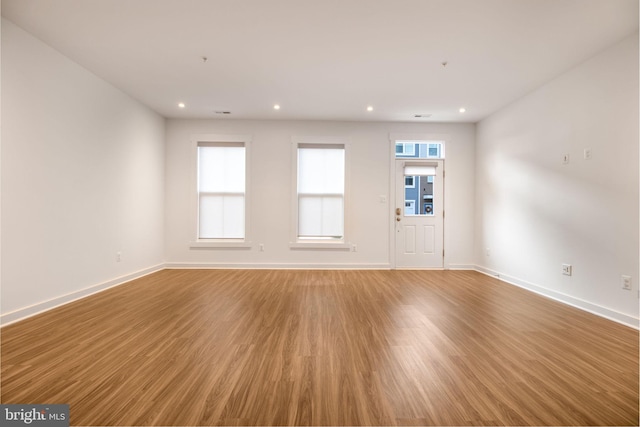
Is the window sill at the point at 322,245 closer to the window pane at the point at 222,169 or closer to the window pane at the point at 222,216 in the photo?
the window pane at the point at 222,216

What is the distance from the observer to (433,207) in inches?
221

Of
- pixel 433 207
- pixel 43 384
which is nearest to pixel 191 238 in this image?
A: pixel 43 384

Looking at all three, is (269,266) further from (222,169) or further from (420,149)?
(420,149)

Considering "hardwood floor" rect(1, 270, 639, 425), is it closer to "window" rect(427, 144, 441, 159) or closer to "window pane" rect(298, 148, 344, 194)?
"window pane" rect(298, 148, 344, 194)

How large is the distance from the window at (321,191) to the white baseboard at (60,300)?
301 centimetres

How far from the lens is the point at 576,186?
336 cm

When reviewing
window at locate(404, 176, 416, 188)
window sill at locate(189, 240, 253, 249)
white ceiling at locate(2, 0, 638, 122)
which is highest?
white ceiling at locate(2, 0, 638, 122)

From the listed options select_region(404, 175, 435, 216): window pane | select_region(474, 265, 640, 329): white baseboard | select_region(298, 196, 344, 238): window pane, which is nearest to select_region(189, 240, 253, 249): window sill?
select_region(298, 196, 344, 238): window pane

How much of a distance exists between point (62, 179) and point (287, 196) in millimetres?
3320

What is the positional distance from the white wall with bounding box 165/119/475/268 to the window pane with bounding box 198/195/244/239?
0.24 m

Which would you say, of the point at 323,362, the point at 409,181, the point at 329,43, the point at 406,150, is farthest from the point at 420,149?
the point at 323,362

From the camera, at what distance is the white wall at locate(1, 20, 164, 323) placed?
106 inches

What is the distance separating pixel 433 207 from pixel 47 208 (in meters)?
5.97

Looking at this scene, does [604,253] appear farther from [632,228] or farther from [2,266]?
[2,266]
